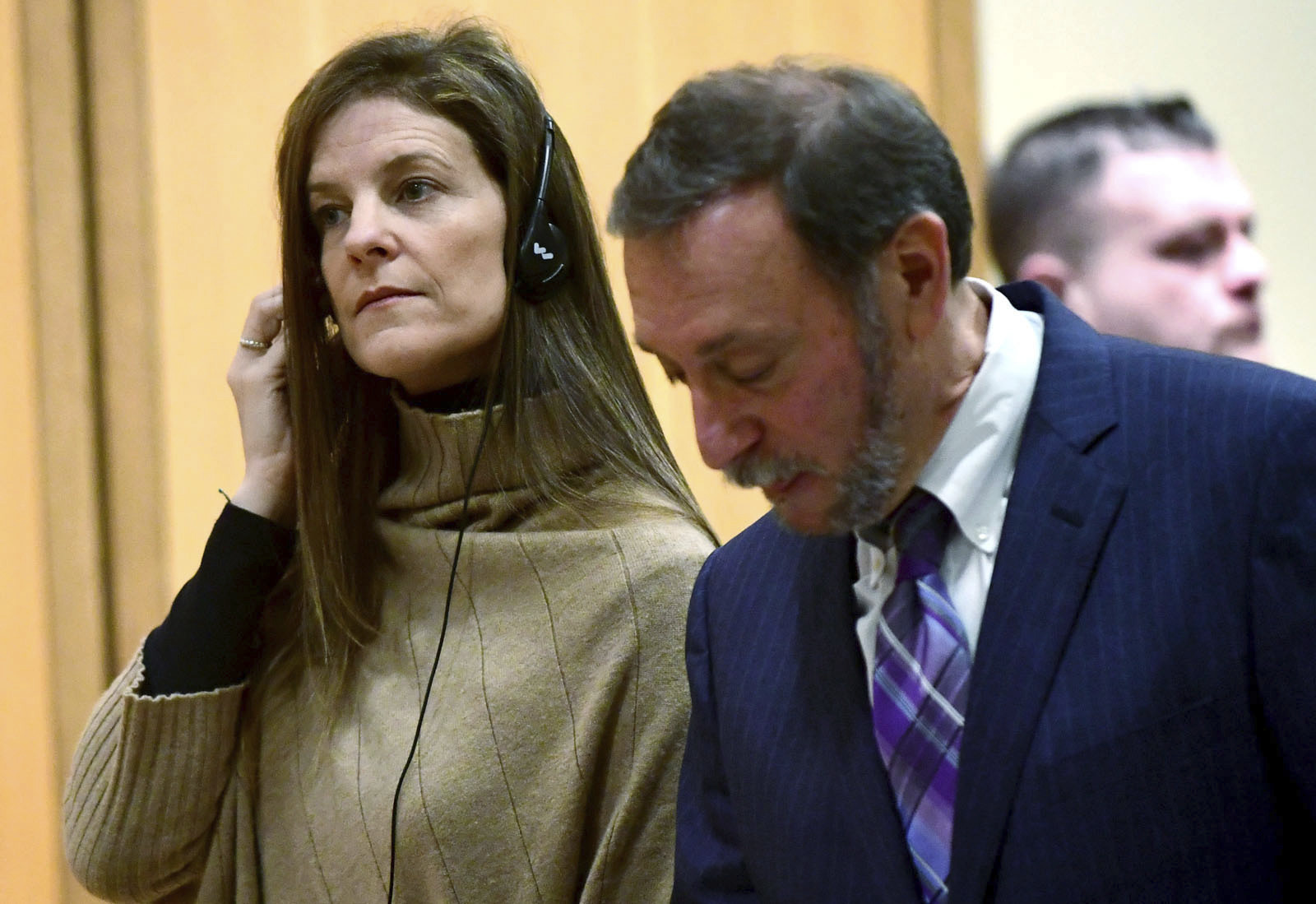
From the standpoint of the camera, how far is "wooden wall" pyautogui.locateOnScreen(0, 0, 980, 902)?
2285mm

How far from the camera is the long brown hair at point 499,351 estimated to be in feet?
5.27

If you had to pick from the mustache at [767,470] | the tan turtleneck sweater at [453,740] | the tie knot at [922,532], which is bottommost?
the tan turtleneck sweater at [453,740]

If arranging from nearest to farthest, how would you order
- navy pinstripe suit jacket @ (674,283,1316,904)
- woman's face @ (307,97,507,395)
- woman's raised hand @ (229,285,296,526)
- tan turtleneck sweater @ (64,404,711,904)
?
navy pinstripe suit jacket @ (674,283,1316,904)
tan turtleneck sweater @ (64,404,711,904)
woman's face @ (307,97,507,395)
woman's raised hand @ (229,285,296,526)

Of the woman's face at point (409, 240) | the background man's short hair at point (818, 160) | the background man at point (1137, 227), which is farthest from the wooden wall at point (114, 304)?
the background man's short hair at point (818, 160)

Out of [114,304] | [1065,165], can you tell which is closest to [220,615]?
[114,304]

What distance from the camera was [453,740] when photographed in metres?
1.50

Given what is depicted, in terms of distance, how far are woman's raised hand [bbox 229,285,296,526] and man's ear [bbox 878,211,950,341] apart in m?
0.89

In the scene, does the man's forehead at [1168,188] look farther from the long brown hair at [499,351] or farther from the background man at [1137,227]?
the long brown hair at [499,351]

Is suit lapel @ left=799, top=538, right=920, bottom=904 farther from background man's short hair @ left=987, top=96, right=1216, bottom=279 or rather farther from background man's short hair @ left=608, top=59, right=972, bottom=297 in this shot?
background man's short hair @ left=987, top=96, right=1216, bottom=279

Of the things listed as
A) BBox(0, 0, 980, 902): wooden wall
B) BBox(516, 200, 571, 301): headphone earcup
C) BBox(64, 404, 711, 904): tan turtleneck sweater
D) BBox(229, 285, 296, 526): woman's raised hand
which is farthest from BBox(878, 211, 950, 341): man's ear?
BBox(0, 0, 980, 902): wooden wall

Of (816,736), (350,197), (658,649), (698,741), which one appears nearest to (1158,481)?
(816,736)

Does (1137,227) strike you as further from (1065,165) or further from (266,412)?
(266,412)

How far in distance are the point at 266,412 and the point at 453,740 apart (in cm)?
49

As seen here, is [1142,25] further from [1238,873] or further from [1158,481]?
[1238,873]
